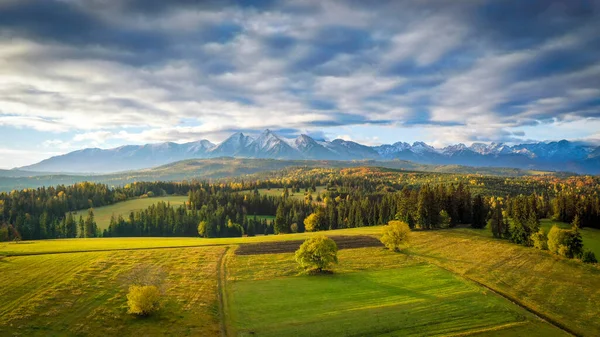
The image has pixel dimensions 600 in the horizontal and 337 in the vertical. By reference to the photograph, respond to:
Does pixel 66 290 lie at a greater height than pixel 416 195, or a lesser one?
lesser

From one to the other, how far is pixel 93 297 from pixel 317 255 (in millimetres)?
41873

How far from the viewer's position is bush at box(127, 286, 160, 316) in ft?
167

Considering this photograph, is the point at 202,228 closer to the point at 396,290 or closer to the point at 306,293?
the point at 306,293

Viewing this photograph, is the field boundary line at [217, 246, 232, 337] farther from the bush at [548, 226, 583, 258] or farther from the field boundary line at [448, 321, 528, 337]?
the bush at [548, 226, 583, 258]

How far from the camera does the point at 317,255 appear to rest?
75750 millimetres

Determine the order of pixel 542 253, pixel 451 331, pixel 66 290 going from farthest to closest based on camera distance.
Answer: pixel 542 253 → pixel 66 290 → pixel 451 331

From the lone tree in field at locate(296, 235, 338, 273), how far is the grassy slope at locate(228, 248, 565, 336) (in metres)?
3.26

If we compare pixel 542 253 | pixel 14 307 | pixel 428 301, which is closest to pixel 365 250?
pixel 428 301

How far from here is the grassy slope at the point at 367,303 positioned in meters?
49.7

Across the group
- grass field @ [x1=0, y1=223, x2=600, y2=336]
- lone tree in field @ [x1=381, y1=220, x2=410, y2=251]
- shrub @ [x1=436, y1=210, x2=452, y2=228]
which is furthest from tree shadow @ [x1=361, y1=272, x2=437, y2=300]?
shrub @ [x1=436, y1=210, x2=452, y2=228]

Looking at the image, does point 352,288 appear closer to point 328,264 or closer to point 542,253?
point 328,264

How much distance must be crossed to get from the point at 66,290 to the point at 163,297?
15848 millimetres

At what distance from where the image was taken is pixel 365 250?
9350 cm

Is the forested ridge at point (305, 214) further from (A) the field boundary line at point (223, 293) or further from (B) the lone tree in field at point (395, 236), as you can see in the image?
(A) the field boundary line at point (223, 293)
